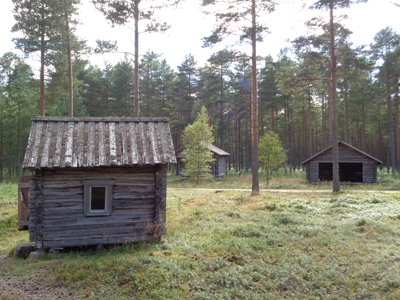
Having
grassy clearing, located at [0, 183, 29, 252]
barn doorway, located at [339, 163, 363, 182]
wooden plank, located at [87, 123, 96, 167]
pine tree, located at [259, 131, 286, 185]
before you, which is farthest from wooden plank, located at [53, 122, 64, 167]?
barn doorway, located at [339, 163, 363, 182]

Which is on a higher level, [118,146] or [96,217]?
[118,146]

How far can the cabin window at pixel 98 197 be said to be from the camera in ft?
31.6

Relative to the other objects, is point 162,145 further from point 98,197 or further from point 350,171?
point 350,171

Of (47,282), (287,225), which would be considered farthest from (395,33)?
(47,282)

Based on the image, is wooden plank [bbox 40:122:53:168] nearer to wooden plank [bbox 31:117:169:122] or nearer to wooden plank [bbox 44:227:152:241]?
wooden plank [bbox 31:117:169:122]

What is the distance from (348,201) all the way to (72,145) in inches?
607

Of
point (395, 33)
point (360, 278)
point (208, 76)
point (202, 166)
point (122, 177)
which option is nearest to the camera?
point (360, 278)

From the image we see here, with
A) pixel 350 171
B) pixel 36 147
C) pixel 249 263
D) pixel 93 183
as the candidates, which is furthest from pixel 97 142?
pixel 350 171

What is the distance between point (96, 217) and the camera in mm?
9734

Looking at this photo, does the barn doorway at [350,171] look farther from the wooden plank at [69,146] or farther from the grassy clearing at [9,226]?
the grassy clearing at [9,226]

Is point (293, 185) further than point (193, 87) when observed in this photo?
No

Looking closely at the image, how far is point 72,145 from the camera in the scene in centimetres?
977

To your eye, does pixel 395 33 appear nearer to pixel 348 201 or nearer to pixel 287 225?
pixel 348 201

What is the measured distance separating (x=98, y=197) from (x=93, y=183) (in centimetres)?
60
